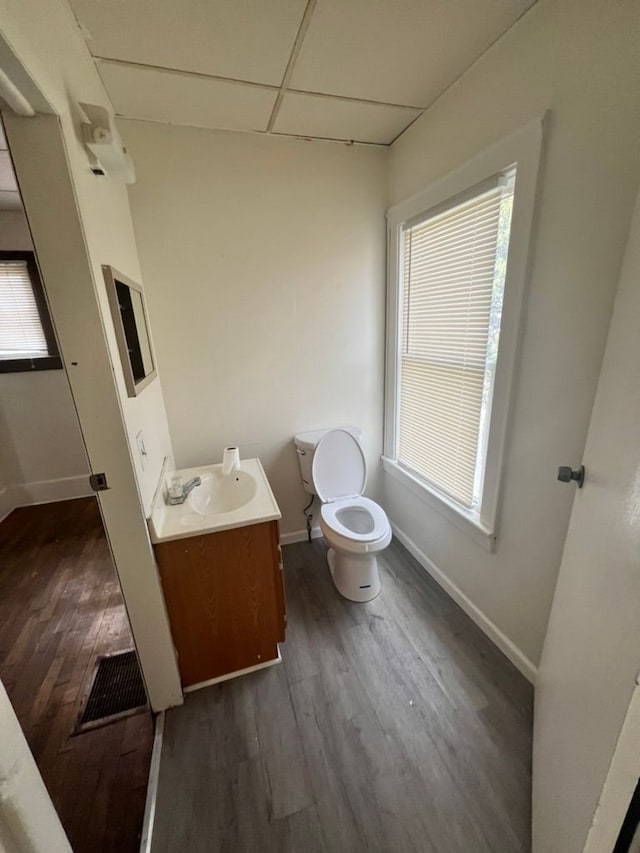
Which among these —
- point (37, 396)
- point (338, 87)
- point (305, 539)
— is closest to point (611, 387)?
point (338, 87)

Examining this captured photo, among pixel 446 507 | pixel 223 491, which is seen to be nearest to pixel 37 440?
pixel 223 491

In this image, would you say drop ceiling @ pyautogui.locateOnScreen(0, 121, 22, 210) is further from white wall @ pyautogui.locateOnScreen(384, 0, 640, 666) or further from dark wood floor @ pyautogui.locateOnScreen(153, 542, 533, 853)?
dark wood floor @ pyautogui.locateOnScreen(153, 542, 533, 853)

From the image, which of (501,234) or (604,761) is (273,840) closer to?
(604,761)

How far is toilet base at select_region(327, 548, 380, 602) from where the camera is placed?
182 cm

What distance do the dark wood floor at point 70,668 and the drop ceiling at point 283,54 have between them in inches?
97.6

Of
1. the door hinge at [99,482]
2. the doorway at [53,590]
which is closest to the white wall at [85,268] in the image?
the door hinge at [99,482]

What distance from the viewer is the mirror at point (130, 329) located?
1072 millimetres

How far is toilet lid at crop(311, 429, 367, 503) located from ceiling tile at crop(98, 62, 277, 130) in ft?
5.35

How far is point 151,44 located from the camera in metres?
1.15

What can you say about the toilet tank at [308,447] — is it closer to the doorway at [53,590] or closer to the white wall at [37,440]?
the doorway at [53,590]

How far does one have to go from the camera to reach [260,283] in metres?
1.90

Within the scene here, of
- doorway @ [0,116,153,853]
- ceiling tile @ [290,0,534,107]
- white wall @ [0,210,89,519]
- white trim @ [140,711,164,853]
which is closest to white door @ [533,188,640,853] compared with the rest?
ceiling tile @ [290,0,534,107]

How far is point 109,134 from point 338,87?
3.23ft

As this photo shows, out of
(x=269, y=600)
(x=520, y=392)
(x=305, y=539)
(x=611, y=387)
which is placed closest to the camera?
(x=611, y=387)
